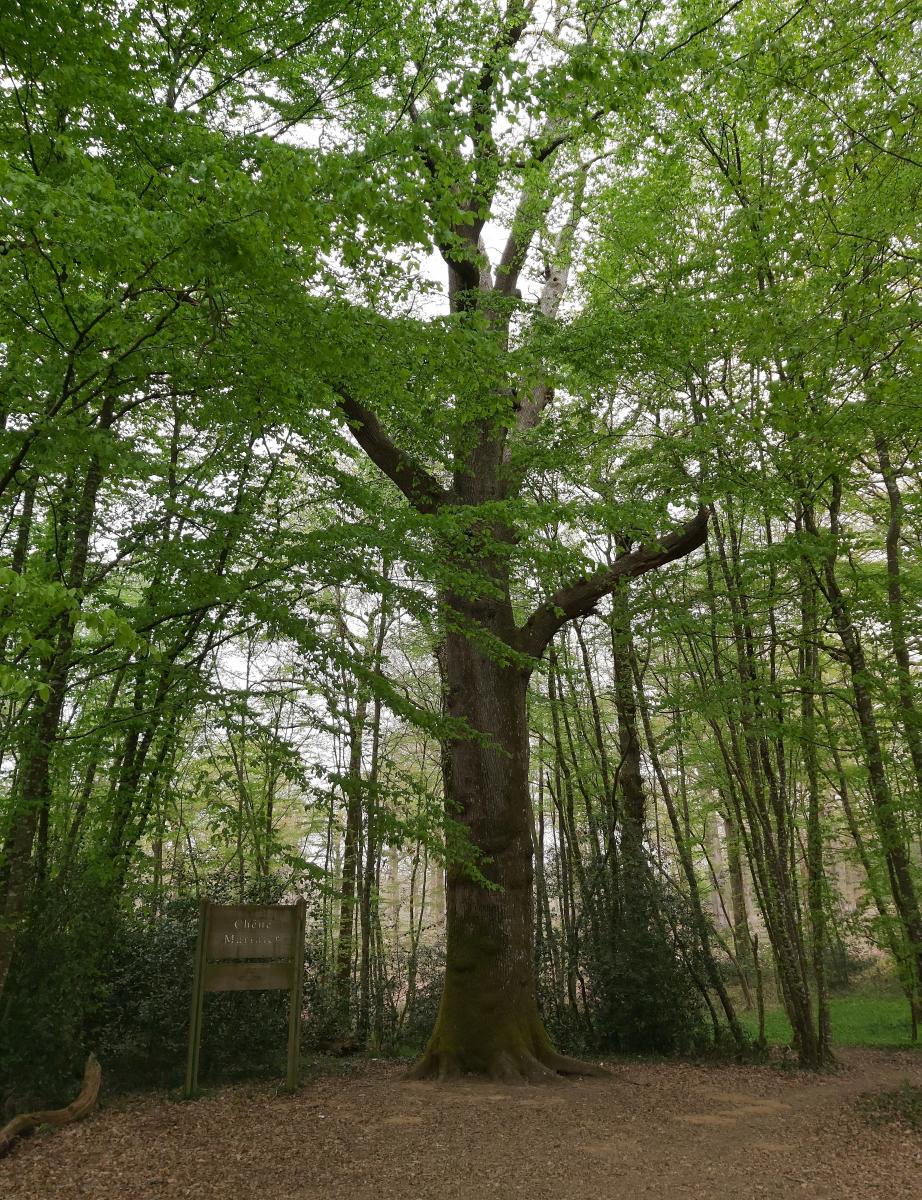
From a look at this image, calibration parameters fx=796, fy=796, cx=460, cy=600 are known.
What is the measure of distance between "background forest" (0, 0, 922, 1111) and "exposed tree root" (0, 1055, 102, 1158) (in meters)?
0.29

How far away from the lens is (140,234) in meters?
2.67

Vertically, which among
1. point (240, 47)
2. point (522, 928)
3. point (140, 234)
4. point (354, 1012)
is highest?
point (240, 47)

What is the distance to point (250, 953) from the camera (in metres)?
6.82

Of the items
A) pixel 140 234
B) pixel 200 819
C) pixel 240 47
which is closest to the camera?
pixel 140 234

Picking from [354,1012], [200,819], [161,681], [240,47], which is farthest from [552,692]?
[240,47]

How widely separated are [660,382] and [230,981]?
7.29 meters

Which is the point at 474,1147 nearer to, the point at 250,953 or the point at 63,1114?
the point at 250,953

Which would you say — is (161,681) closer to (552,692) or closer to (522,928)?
(522,928)

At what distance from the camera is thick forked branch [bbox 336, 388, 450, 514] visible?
812 centimetres

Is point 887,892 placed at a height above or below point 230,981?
above

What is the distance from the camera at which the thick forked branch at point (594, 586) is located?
808cm

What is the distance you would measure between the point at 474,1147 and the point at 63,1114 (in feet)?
9.43

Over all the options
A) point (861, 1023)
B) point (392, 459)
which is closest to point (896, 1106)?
point (392, 459)

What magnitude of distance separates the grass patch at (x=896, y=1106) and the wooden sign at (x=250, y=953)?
14.8ft
